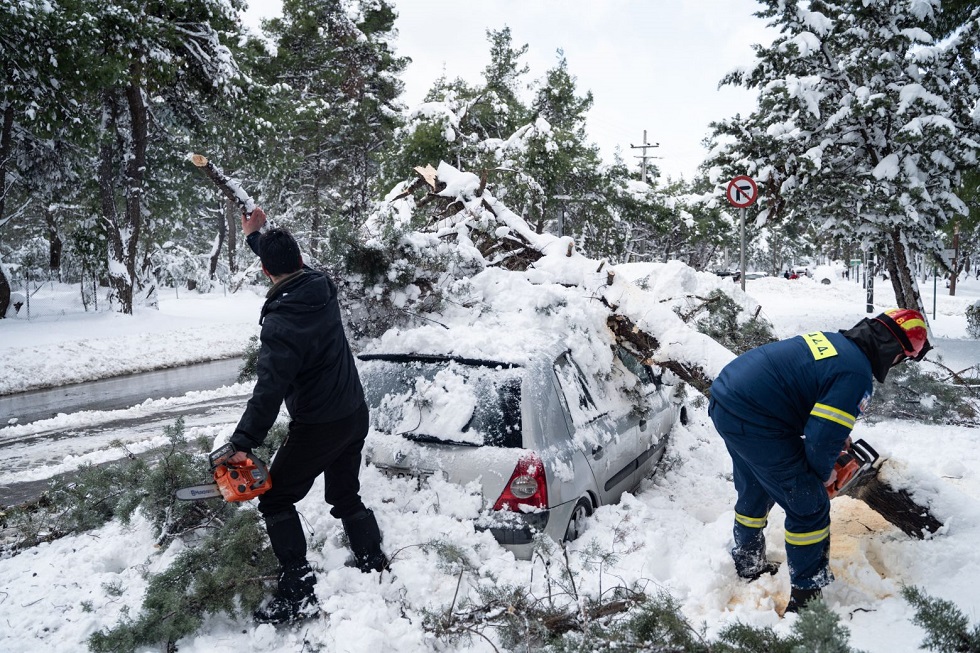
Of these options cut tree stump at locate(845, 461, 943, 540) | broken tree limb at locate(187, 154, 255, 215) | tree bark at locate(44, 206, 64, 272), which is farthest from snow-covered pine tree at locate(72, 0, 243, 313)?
cut tree stump at locate(845, 461, 943, 540)

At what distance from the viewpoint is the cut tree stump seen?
3.25 m

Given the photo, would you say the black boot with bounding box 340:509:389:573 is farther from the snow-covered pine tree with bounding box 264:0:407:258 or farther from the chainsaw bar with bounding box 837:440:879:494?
the snow-covered pine tree with bounding box 264:0:407:258

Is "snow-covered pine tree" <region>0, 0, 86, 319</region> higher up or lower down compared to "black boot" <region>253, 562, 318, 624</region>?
higher up

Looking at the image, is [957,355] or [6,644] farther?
[957,355]

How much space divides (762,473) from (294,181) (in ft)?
88.7

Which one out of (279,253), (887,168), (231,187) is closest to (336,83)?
(887,168)

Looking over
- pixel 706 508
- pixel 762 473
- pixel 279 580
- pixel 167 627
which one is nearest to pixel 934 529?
pixel 762 473

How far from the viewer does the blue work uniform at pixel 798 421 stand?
2863 millimetres

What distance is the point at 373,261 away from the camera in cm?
507

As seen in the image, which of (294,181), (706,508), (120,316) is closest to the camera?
(706,508)

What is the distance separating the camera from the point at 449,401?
3.80 meters

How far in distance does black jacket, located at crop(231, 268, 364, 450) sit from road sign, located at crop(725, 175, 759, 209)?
27.5ft

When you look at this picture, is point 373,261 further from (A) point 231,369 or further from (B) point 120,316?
(B) point 120,316

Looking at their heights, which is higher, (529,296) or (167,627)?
(529,296)
